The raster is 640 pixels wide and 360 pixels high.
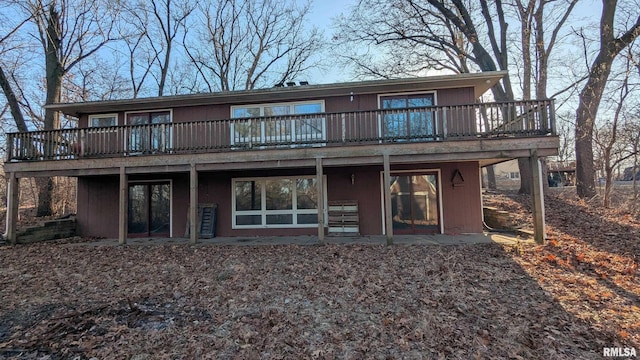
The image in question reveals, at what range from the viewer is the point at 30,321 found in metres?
4.22

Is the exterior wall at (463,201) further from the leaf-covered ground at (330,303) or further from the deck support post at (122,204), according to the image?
the deck support post at (122,204)

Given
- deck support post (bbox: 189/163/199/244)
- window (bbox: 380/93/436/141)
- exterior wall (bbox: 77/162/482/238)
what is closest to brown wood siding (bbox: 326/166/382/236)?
exterior wall (bbox: 77/162/482/238)

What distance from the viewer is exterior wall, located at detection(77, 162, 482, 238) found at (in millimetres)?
10062

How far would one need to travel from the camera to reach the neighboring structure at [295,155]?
8344 mm

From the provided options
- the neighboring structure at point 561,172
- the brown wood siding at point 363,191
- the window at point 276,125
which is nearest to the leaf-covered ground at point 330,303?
the brown wood siding at point 363,191

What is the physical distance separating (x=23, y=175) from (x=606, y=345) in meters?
13.4

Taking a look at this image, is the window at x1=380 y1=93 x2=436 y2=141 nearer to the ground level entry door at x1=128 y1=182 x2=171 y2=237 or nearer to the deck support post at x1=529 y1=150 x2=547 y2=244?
the deck support post at x1=529 y1=150 x2=547 y2=244

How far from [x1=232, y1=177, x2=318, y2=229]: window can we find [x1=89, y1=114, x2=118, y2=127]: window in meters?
4.78

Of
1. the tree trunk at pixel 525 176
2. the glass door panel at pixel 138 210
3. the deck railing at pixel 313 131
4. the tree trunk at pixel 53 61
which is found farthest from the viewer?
the tree trunk at pixel 53 61

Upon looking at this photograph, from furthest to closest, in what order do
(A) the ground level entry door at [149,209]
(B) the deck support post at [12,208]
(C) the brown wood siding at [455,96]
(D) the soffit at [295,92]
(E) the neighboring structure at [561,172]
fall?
(E) the neighboring structure at [561,172] < (A) the ground level entry door at [149,209] < (C) the brown wood siding at [455,96] < (B) the deck support post at [12,208] < (D) the soffit at [295,92]

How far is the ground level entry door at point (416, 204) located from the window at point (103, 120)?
32.3 feet

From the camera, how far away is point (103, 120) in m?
11.3

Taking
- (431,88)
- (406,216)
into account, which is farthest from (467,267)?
(431,88)

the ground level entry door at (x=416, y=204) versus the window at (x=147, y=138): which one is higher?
the window at (x=147, y=138)
